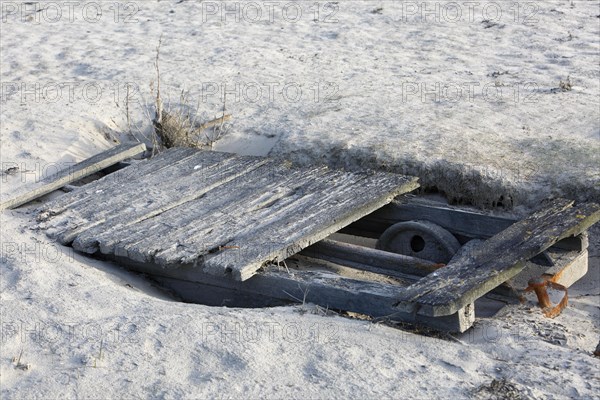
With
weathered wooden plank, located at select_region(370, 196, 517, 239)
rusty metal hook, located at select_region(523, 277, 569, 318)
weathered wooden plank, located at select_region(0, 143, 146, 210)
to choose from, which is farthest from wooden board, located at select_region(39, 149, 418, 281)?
rusty metal hook, located at select_region(523, 277, 569, 318)

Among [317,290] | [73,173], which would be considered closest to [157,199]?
[73,173]

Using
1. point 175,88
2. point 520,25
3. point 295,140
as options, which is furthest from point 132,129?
point 520,25

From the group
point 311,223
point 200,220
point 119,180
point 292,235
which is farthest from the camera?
point 119,180

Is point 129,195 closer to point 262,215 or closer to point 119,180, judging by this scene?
point 119,180

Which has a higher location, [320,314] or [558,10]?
[558,10]

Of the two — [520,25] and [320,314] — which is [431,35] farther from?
[320,314]

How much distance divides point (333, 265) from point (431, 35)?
4552mm

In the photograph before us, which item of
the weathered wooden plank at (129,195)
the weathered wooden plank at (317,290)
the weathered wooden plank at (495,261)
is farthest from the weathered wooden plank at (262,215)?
the weathered wooden plank at (495,261)

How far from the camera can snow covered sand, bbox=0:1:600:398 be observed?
4691 millimetres

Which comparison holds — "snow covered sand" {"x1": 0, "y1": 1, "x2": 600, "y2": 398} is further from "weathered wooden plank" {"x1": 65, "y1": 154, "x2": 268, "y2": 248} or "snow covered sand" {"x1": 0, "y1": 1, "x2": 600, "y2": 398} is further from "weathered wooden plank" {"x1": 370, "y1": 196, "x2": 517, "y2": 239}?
"weathered wooden plank" {"x1": 370, "y1": 196, "x2": 517, "y2": 239}

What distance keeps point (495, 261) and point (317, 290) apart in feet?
3.30

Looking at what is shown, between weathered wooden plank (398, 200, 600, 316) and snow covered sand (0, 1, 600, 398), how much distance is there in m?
0.20

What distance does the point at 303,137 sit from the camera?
7941 millimetres

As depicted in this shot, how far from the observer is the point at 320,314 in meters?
5.36
